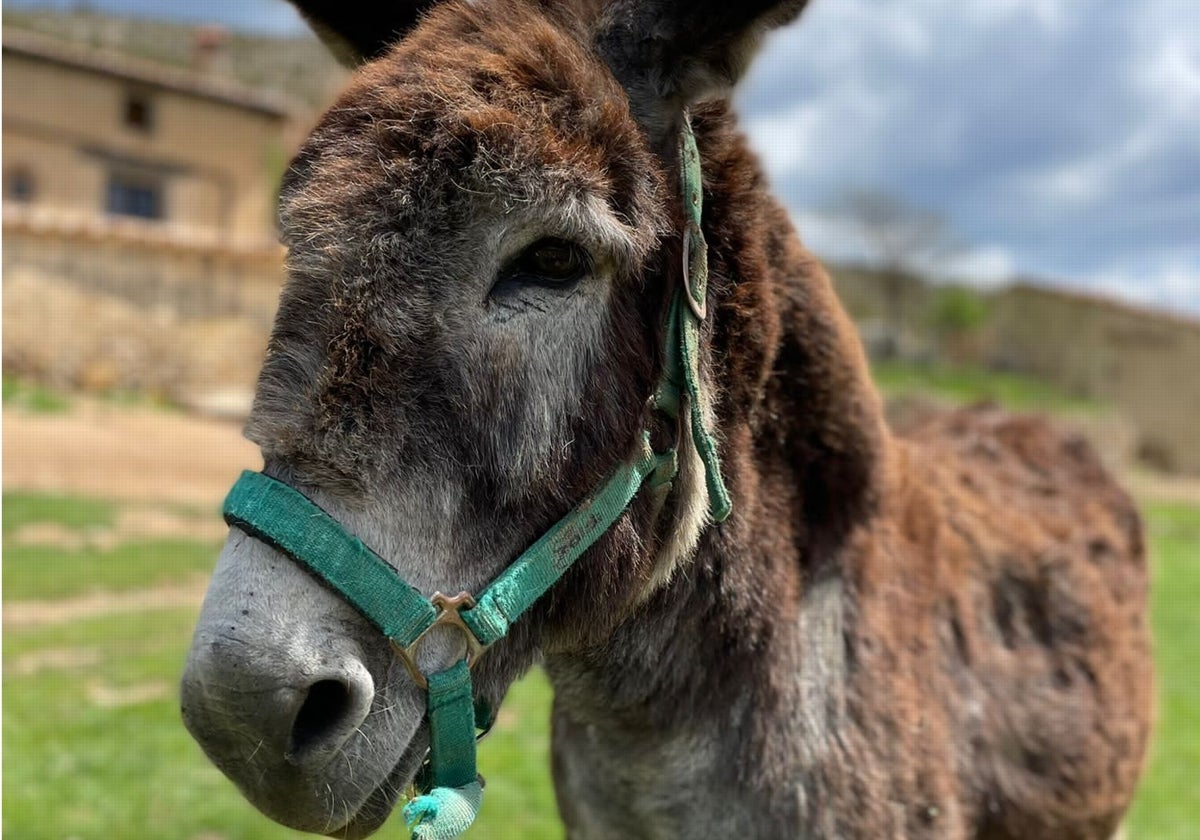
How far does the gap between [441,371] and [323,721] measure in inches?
23.6

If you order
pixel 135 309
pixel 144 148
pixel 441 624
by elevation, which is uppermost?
pixel 144 148

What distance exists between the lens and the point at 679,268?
1895 mm

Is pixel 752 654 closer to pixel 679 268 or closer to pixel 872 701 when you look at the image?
pixel 872 701

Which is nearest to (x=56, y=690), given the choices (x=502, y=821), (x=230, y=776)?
(x=502, y=821)

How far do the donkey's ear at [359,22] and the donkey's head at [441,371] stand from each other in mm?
508

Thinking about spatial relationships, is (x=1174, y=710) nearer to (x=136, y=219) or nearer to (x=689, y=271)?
(x=689, y=271)

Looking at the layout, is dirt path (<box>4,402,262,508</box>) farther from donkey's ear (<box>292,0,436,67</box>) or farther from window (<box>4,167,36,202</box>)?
window (<box>4,167,36,202</box>)

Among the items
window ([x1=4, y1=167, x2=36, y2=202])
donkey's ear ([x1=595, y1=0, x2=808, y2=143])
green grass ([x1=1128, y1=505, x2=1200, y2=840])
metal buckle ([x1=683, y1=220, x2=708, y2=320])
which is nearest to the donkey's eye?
metal buckle ([x1=683, y1=220, x2=708, y2=320])

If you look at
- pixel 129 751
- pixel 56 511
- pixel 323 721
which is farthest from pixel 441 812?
pixel 56 511

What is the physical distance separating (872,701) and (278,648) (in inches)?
58.5

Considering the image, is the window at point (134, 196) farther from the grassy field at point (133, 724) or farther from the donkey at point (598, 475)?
the donkey at point (598, 475)

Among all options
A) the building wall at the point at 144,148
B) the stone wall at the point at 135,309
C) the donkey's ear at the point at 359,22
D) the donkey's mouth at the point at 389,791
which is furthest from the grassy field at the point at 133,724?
the building wall at the point at 144,148

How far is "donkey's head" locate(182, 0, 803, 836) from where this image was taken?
1514 millimetres

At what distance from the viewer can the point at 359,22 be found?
241 centimetres
